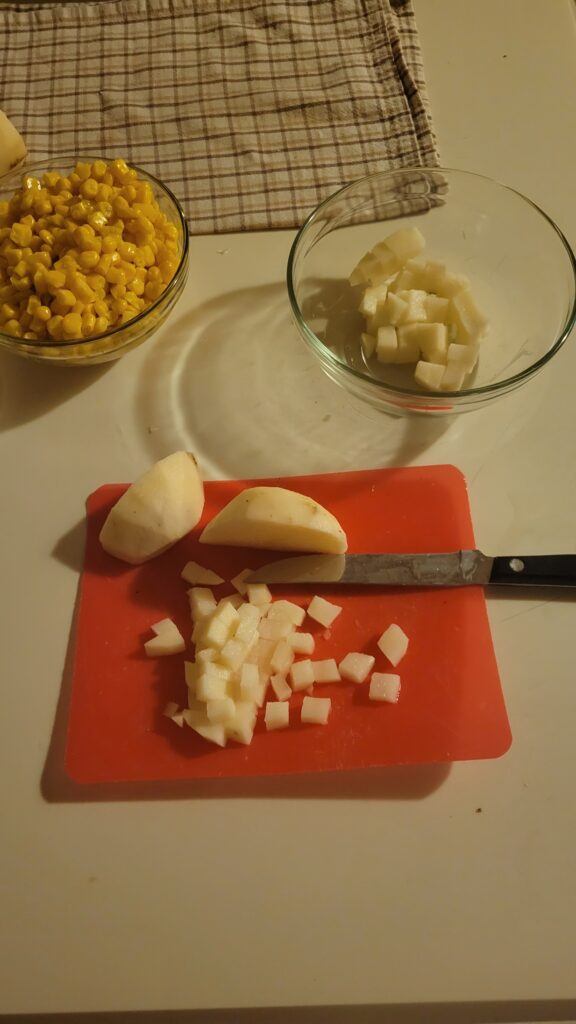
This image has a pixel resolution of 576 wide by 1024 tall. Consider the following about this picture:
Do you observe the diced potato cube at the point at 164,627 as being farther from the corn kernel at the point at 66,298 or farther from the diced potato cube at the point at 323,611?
the corn kernel at the point at 66,298

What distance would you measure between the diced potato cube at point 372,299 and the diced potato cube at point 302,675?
502mm

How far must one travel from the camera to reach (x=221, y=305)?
44.6 inches

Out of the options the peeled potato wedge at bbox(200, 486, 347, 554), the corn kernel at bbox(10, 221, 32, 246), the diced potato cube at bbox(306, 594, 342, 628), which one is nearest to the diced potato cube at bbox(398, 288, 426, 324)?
the peeled potato wedge at bbox(200, 486, 347, 554)

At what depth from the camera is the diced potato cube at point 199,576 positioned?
0.89 m

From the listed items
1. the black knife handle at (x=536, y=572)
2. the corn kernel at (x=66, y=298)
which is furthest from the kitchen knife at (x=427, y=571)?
the corn kernel at (x=66, y=298)

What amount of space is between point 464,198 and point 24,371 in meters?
0.75

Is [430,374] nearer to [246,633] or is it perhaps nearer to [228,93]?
[246,633]

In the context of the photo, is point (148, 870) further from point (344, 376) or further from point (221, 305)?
point (221, 305)

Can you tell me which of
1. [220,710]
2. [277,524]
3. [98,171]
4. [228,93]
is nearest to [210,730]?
[220,710]

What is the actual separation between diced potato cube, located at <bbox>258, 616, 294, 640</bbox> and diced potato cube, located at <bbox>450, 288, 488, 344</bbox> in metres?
0.47

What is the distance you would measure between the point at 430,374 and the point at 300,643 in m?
0.40

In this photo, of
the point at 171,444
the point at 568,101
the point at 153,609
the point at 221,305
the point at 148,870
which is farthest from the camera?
the point at 568,101

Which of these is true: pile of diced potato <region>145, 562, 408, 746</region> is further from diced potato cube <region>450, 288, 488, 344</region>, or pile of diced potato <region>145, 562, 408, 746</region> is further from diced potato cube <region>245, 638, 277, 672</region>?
diced potato cube <region>450, 288, 488, 344</region>

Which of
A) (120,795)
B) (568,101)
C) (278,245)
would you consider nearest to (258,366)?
(278,245)
